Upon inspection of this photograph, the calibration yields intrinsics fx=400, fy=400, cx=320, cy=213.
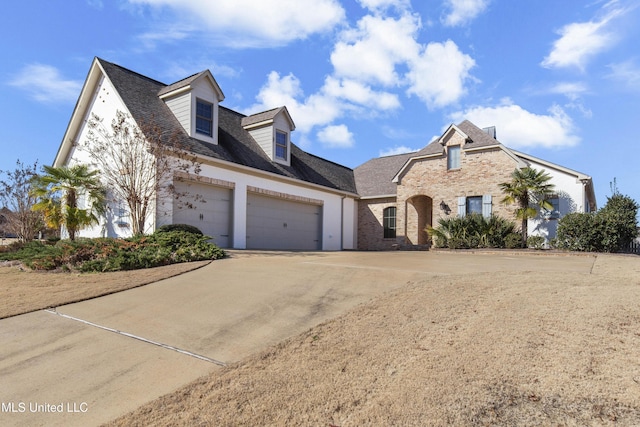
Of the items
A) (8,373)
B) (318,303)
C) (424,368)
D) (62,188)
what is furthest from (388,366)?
(62,188)

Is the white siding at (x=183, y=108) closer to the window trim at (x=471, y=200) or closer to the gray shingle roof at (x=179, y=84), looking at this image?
the gray shingle roof at (x=179, y=84)

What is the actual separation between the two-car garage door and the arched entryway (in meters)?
5.02

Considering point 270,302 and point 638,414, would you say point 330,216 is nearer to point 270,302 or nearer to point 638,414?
point 270,302

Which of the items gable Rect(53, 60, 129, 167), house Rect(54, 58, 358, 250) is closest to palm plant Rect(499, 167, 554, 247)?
house Rect(54, 58, 358, 250)

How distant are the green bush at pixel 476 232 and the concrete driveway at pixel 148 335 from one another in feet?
38.1

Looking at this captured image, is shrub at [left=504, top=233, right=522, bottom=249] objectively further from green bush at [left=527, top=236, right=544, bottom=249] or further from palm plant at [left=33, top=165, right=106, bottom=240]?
palm plant at [left=33, top=165, right=106, bottom=240]

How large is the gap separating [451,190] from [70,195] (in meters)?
16.7

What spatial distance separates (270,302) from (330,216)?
15.5 meters

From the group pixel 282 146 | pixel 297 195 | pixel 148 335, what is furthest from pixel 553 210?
pixel 148 335

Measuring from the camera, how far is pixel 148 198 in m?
12.6

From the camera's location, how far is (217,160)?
47.6ft

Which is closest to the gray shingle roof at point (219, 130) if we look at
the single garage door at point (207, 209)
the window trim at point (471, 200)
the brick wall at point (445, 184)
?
the single garage door at point (207, 209)

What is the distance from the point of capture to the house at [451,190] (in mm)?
17750

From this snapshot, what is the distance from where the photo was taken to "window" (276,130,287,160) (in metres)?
18.9
